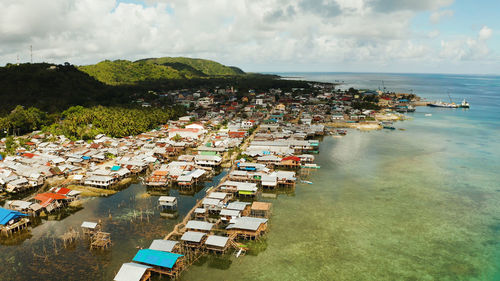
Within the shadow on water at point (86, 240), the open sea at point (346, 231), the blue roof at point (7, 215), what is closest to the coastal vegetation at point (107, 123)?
the open sea at point (346, 231)

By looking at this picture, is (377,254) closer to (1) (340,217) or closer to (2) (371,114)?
(1) (340,217)

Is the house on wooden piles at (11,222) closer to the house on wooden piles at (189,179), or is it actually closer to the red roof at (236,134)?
the house on wooden piles at (189,179)

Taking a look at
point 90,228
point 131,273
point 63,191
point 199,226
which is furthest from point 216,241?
point 63,191

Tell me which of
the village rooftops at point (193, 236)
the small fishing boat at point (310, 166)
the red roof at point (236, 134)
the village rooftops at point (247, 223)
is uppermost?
the red roof at point (236, 134)

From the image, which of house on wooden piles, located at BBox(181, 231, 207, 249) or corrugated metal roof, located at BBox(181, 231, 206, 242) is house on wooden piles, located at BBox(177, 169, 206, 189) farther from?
house on wooden piles, located at BBox(181, 231, 207, 249)

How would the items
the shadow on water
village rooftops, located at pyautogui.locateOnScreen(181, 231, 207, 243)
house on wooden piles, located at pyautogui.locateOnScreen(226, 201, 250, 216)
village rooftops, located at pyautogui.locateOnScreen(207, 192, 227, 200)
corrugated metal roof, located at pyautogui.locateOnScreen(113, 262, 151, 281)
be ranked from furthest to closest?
village rooftops, located at pyautogui.locateOnScreen(207, 192, 227, 200), house on wooden piles, located at pyautogui.locateOnScreen(226, 201, 250, 216), village rooftops, located at pyautogui.locateOnScreen(181, 231, 207, 243), the shadow on water, corrugated metal roof, located at pyautogui.locateOnScreen(113, 262, 151, 281)

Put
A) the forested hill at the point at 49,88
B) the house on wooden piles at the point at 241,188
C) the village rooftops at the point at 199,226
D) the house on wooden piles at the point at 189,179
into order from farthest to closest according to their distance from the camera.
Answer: the forested hill at the point at 49,88, the house on wooden piles at the point at 189,179, the house on wooden piles at the point at 241,188, the village rooftops at the point at 199,226

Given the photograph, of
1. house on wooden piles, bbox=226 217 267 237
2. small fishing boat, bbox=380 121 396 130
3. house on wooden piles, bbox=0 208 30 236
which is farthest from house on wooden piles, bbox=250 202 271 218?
small fishing boat, bbox=380 121 396 130
